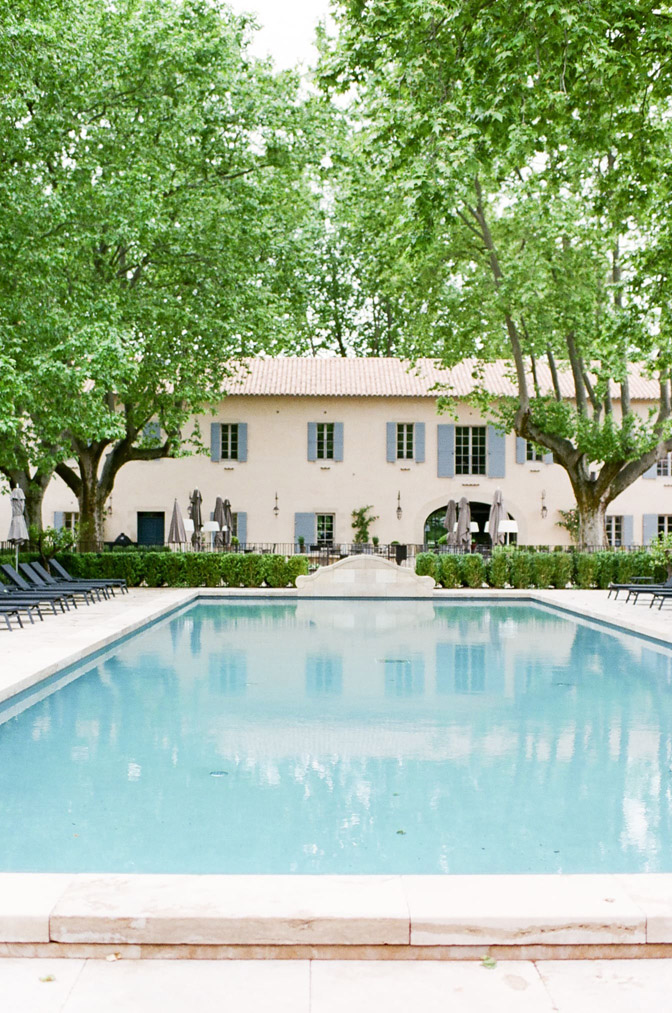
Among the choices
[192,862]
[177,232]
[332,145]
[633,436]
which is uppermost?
[332,145]

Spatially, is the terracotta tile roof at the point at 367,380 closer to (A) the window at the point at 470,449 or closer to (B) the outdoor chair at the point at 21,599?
(A) the window at the point at 470,449

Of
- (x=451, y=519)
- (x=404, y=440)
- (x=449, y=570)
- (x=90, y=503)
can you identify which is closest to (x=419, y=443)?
(x=404, y=440)

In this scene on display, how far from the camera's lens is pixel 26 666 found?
970 centimetres

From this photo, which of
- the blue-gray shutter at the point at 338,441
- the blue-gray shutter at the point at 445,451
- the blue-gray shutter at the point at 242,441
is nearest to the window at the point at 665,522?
the blue-gray shutter at the point at 445,451

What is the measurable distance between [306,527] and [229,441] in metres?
3.70

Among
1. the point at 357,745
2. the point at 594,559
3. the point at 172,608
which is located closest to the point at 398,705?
the point at 357,745

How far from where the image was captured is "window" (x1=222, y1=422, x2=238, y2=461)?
2989 centimetres

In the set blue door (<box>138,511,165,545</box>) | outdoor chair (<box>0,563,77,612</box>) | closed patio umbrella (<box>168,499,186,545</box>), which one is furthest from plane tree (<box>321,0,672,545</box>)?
blue door (<box>138,511,165,545</box>)

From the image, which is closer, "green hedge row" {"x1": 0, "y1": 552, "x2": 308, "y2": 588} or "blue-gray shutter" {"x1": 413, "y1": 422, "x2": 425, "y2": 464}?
"green hedge row" {"x1": 0, "y1": 552, "x2": 308, "y2": 588}

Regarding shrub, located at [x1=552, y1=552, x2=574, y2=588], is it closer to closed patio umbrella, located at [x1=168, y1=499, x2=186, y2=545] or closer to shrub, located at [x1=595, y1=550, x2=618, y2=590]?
shrub, located at [x1=595, y1=550, x2=618, y2=590]

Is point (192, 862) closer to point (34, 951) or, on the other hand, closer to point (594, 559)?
point (34, 951)

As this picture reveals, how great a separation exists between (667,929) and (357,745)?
3961mm

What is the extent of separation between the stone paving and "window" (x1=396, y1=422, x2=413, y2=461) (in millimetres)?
26427

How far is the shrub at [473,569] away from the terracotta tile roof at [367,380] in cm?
788
